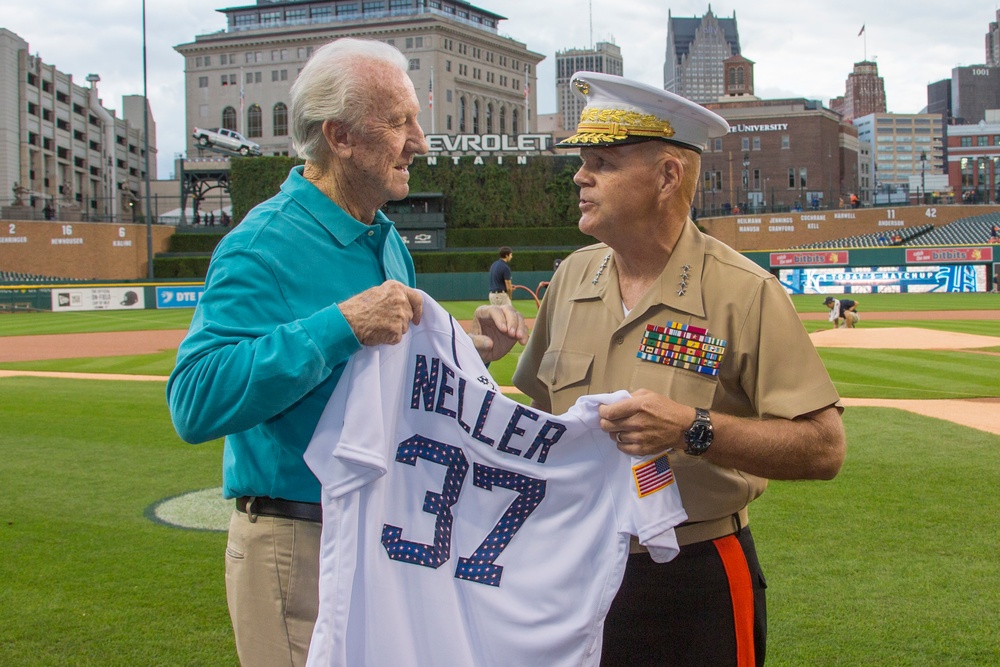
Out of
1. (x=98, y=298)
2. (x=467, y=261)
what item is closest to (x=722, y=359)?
(x=98, y=298)

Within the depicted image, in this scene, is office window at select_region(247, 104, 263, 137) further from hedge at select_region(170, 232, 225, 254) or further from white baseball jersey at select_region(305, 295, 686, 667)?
white baseball jersey at select_region(305, 295, 686, 667)

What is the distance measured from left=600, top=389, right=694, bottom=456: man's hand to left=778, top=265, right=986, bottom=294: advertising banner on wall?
139 feet

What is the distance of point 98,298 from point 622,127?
1542 inches

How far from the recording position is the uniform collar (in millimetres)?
2590

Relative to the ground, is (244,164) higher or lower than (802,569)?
higher

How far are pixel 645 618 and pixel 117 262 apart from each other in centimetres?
5504

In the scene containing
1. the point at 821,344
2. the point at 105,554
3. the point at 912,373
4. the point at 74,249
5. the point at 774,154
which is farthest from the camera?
the point at 774,154

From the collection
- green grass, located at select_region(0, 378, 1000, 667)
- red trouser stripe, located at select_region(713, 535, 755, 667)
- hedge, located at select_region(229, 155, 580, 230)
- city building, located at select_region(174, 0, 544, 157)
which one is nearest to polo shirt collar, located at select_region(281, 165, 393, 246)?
red trouser stripe, located at select_region(713, 535, 755, 667)

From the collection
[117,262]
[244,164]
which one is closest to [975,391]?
[117,262]

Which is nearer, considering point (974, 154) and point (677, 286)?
point (677, 286)

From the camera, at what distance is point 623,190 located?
270cm

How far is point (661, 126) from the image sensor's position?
105 inches

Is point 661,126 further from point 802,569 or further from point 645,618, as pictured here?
point 802,569

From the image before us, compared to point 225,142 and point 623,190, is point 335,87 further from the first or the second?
point 225,142
